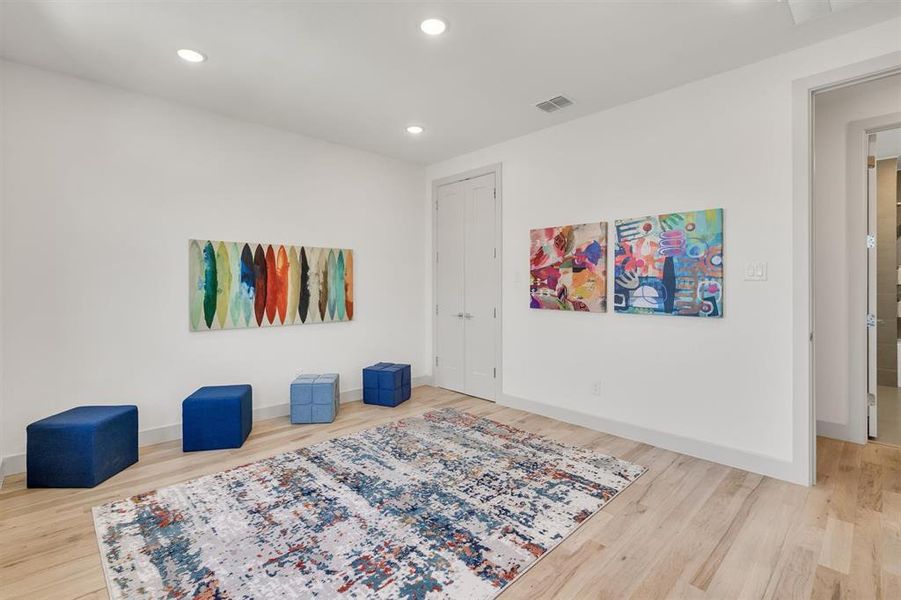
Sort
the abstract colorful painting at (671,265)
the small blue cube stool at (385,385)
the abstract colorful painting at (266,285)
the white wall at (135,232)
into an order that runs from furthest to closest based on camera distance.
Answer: the small blue cube stool at (385,385) < the abstract colorful painting at (266,285) < the abstract colorful painting at (671,265) < the white wall at (135,232)

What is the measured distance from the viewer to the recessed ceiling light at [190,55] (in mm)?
2816

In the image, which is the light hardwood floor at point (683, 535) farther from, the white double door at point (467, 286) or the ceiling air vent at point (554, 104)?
the ceiling air vent at point (554, 104)

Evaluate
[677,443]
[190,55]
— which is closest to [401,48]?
[190,55]

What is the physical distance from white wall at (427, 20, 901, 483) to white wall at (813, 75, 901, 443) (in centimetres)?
98

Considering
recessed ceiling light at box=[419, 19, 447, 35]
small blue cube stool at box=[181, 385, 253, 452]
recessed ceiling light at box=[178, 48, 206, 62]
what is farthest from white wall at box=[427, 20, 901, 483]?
recessed ceiling light at box=[178, 48, 206, 62]

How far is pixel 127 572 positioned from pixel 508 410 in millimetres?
3296

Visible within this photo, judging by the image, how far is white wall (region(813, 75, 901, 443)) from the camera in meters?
3.51

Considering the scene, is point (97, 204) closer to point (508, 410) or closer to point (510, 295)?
point (510, 295)

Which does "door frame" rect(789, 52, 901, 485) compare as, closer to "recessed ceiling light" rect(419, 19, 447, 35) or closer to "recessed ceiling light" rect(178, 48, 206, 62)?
"recessed ceiling light" rect(419, 19, 447, 35)

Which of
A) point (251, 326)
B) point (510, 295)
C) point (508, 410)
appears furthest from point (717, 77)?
point (251, 326)

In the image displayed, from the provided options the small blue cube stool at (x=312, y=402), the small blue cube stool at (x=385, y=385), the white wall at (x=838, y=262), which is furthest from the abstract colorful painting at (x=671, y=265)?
the small blue cube stool at (x=312, y=402)

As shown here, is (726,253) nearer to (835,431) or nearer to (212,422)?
(835,431)

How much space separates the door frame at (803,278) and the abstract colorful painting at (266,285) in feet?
13.1

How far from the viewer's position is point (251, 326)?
161 inches
